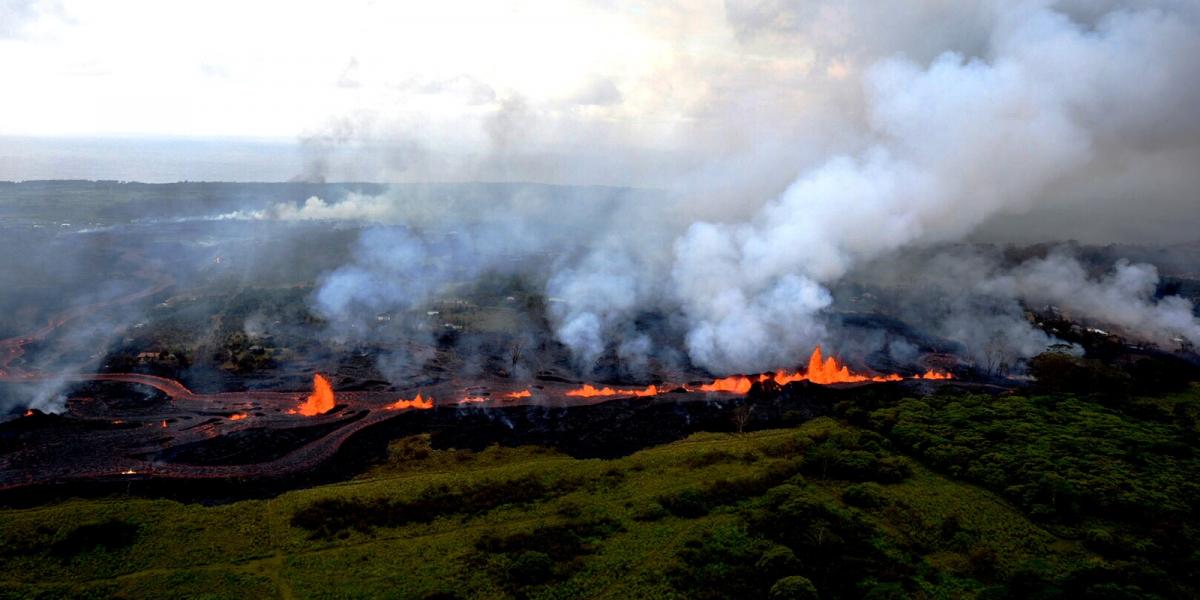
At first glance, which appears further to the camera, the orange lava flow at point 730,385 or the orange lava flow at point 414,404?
the orange lava flow at point 730,385

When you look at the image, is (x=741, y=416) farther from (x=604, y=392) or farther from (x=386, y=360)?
(x=386, y=360)

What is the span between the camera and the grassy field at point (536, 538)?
37.6 meters

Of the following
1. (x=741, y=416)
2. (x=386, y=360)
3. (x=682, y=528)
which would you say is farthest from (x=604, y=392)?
(x=682, y=528)

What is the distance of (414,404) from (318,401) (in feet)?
28.7

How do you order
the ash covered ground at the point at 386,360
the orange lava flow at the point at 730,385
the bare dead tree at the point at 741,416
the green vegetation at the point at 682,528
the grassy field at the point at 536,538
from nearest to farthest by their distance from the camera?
1. the grassy field at the point at 536,538
2. the green vegetation at the point at 682,528
3. the ash covered ground at the point at 386,360
4. the bare dead tree at the point at 741,416
5. the orange lava flow at the point at 730,385

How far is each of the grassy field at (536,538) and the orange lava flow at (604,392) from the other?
17567 millimetres

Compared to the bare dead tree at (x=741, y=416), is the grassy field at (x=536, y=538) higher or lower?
lower

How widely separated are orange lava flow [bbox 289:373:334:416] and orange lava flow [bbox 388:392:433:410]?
5671 millimetres

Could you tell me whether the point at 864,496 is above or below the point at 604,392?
below

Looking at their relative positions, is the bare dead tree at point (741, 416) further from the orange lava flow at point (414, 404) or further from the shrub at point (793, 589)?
the orange lava flow at point (414, 404)

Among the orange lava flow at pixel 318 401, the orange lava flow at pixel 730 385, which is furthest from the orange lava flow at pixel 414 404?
the orange lava flow at pixel 730 385

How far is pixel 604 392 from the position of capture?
72125 mm

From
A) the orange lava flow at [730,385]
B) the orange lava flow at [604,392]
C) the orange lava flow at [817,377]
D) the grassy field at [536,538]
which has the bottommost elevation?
the grassy field at [536,538]

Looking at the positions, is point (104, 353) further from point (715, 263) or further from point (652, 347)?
point (715, 263)
